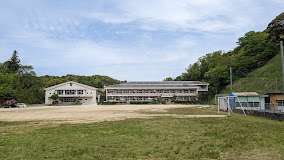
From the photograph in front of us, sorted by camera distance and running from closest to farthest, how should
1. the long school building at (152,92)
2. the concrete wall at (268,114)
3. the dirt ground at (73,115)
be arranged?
the concrete wall at (268,114) < the dirt ground at (73,115) < the long school building at (152,92)

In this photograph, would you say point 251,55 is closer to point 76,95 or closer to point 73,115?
point 76,95

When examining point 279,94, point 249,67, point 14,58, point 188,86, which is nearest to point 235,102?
point 279,94

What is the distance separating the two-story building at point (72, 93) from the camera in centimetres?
7000

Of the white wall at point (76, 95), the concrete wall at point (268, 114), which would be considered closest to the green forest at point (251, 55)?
the white wall at point (76, 95)

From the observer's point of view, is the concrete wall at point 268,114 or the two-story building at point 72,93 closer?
the concrete wall at point 268,114

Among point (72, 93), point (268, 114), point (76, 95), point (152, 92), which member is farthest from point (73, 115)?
point (152, 92)

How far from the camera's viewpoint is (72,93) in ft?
234

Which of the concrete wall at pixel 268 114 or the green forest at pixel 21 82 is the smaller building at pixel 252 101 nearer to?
Result: the concrete wall at pixel 268 114

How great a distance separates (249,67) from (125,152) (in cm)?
6592

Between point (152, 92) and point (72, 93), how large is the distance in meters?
26.7

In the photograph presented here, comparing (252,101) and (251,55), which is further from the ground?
(251,55)

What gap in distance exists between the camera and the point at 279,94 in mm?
22188

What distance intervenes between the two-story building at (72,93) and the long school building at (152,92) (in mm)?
5517

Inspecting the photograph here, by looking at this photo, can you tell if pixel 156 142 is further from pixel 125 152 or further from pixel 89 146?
pixel 89 146
